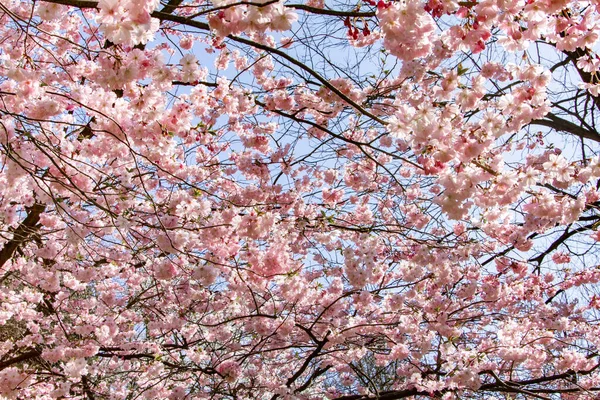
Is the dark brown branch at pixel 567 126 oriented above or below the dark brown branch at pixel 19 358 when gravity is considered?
above

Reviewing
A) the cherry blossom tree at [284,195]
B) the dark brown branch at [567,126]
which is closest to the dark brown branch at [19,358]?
the cherry blossom tree at [284,195]

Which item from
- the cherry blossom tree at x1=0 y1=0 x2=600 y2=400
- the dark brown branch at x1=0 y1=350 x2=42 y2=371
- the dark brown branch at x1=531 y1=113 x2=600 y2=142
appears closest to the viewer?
the cherry blossom tree at x1=0 y1=0 x2=600 y2=400

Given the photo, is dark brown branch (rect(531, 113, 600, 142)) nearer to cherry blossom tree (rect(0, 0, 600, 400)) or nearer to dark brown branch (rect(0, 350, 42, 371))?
cherry blossom tree (rect(0, 0, 600, 400))

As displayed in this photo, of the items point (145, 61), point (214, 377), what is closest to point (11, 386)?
point (214, 377)

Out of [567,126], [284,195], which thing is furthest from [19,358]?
[567,126]

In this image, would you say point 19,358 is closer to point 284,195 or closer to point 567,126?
point 284,195

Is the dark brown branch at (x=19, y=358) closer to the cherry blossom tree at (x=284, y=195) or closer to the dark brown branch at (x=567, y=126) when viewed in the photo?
the cherry blossom tree at (x=284, y=195)

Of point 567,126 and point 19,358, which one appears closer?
point 19,358

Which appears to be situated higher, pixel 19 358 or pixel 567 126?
pixel 567 126

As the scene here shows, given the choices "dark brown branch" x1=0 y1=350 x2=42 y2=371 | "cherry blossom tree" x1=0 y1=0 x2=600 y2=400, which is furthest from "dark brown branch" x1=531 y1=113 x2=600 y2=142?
"dark brown branch" x1=0 y1=350 x2=42 y2=371

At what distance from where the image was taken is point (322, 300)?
19.6 feet

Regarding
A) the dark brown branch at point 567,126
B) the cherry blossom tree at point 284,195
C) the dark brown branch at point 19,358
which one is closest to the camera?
the cherry blossom tree at point 284,195

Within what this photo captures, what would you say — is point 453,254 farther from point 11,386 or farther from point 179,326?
point 11,386

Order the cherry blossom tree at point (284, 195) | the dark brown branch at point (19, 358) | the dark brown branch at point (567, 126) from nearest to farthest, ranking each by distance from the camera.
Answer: the cherry blossom tree at point (284, 195), the dark brown branch at point (19, 358), the dark brown branch at point (567, 126)
